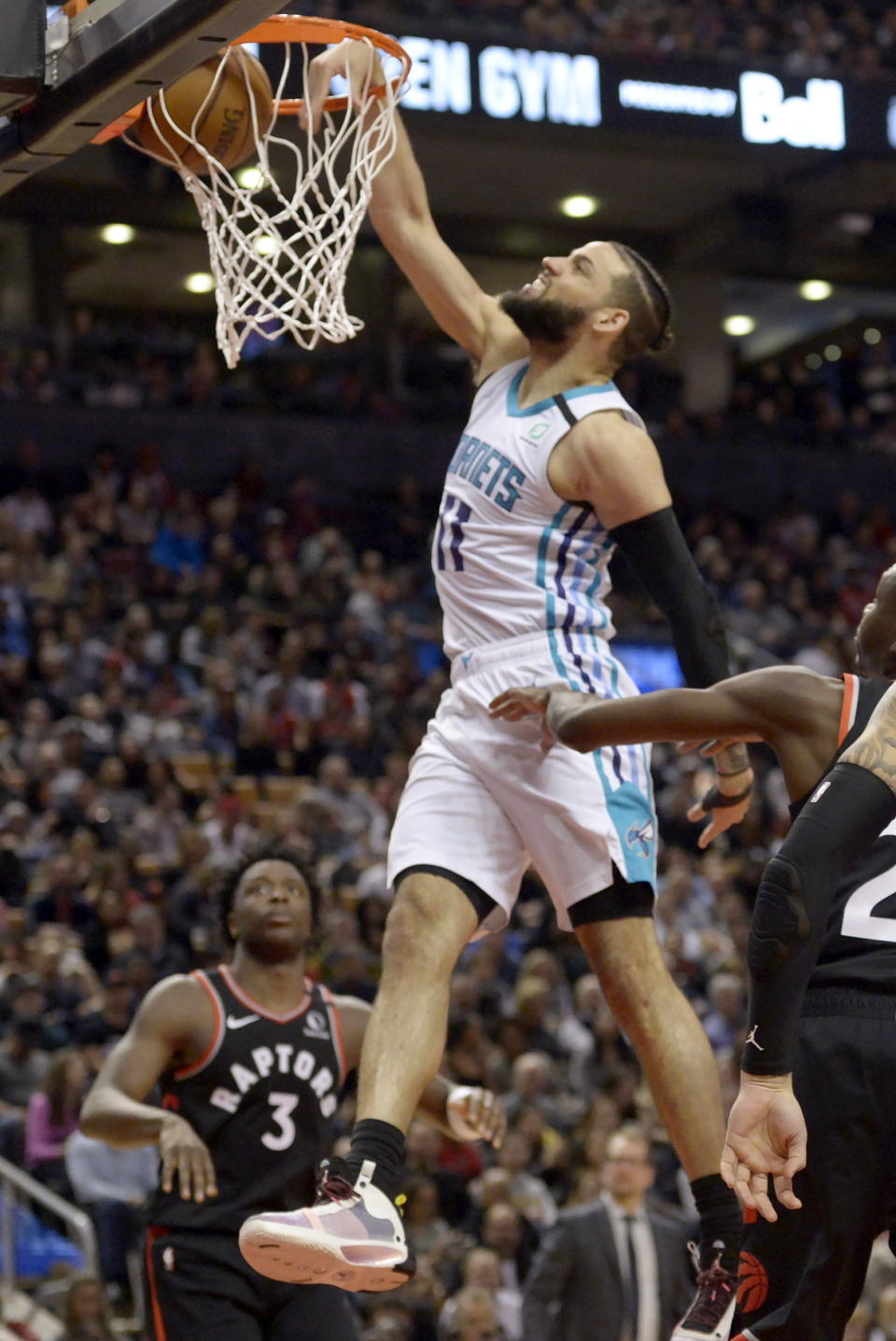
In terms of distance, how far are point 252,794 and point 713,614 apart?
10.3m

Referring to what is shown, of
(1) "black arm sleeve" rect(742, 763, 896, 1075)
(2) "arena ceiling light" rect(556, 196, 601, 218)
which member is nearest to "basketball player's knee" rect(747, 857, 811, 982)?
(1) "black arm sleeve" rect(742, 763, 896, 1075)

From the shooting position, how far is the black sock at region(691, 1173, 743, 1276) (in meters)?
4.45

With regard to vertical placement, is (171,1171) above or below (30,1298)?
above

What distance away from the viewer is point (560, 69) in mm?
19766

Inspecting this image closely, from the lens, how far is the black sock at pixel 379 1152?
160 inches

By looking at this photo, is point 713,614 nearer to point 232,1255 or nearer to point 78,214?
point 232,1255

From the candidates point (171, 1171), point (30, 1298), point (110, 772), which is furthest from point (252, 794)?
point (171, 1171)

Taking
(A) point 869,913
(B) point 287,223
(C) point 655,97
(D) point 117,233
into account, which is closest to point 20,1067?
(B) point 287,223

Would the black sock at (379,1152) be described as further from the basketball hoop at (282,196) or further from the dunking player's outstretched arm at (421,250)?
the dunking player's outstretched arm at (421,250)

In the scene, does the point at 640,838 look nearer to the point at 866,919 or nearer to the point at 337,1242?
the point at 866,919

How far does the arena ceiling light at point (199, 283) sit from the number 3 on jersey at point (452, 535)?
19183 millimetres

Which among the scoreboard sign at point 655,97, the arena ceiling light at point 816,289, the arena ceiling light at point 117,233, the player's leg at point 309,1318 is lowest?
the player's leg at point 309,1318

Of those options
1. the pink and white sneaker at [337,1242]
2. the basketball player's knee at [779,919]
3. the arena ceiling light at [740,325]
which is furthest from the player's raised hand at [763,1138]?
the arena ceiling light at [740,325]

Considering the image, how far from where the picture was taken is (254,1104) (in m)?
5.59
